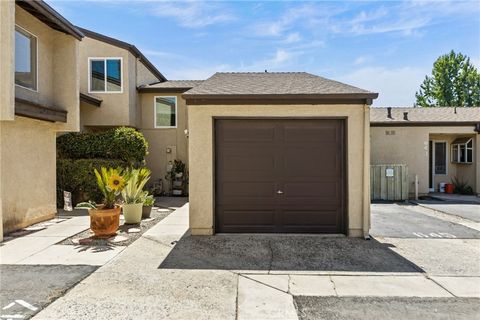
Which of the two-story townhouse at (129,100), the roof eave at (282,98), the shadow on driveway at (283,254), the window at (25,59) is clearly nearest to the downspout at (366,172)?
the roof eave at (282,98)

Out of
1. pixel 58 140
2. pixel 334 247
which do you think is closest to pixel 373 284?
pixel 334 247

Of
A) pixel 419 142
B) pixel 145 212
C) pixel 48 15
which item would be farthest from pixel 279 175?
pixel 419 142

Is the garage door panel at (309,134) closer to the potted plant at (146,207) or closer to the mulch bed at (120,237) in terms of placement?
the mulch bed at (120,237)

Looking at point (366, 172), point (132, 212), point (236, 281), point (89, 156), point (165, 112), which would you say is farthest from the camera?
point (165, 112)

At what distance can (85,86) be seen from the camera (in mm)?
14078

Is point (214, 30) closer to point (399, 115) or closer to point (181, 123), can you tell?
point (181, 123)

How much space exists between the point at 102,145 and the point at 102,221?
19.1 ft

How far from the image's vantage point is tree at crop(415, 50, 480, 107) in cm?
3447

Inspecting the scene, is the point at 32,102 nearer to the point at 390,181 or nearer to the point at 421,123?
the point at 390,181

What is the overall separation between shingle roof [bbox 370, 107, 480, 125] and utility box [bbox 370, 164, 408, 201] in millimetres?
2370

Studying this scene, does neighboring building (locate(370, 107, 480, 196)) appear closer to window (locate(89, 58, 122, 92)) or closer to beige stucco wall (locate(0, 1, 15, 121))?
window (locate(89, 58, 122, 92))

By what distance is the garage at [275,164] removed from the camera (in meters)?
7.06

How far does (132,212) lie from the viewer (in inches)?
335

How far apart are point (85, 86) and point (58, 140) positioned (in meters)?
3.55
